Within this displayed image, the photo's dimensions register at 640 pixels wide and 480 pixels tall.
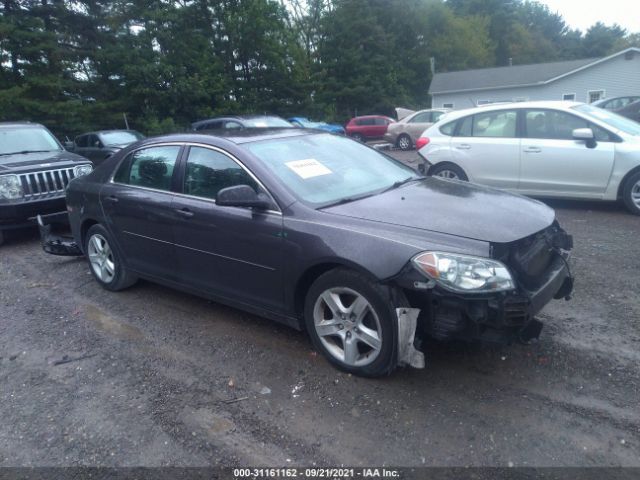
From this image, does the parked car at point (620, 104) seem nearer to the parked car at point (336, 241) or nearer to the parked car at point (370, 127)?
the parked car at point (370, 127)

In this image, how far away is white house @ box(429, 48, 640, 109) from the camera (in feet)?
103

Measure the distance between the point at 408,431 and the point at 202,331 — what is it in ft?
6.81

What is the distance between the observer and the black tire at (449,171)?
818cm

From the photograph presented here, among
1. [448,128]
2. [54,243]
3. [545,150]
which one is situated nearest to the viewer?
[54,243]

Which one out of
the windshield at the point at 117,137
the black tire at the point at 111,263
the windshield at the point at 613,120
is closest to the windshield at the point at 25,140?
the black tire at the point at 111,263

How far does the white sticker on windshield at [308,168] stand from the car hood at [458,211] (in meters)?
0.44

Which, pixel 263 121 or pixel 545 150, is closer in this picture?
pixel 545 150

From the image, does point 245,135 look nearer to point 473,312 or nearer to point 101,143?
point 473,312

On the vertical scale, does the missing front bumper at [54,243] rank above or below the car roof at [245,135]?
below

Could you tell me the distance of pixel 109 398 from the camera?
10.9 ft

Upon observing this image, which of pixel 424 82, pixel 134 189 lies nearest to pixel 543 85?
pixel 424 82

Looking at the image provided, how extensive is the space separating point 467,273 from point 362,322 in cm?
77

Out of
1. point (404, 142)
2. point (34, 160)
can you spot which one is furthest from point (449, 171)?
point (404, 142)

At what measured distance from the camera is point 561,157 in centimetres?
714
